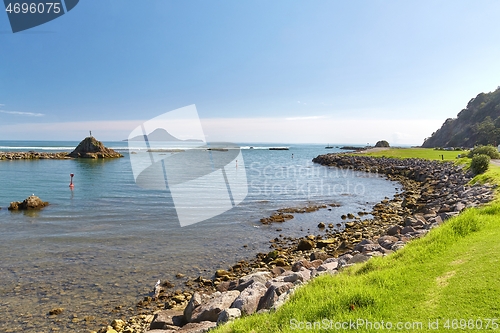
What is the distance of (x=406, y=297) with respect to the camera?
5.37 meters

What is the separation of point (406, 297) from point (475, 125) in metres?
142

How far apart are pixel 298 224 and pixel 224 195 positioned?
37.6 ft

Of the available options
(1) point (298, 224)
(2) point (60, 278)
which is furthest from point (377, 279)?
(1) point (298, 224)

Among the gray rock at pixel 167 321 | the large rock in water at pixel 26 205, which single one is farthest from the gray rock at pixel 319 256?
the large rock in water at pixel 26 205

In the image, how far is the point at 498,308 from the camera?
454 centimetres

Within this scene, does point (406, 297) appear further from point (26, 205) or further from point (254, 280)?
point (26, 205)

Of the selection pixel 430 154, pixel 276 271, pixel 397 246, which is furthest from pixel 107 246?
pixel 430 154

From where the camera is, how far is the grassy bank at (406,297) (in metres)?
4.56

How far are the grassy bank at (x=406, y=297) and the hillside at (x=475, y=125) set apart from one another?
103957 millimetres

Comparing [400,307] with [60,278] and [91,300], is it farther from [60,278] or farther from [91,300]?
[60,278]

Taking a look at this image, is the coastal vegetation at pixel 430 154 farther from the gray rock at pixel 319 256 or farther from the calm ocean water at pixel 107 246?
the gray rock at pixel 319 256

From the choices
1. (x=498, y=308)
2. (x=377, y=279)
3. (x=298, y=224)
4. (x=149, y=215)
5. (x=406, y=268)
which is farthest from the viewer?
(x=149, y=215)

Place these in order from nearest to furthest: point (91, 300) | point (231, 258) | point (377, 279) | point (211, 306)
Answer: point (377, 279)
point (211, 306)
point (91, 300)
point (231, 258)

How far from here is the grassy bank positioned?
4.56 meters
